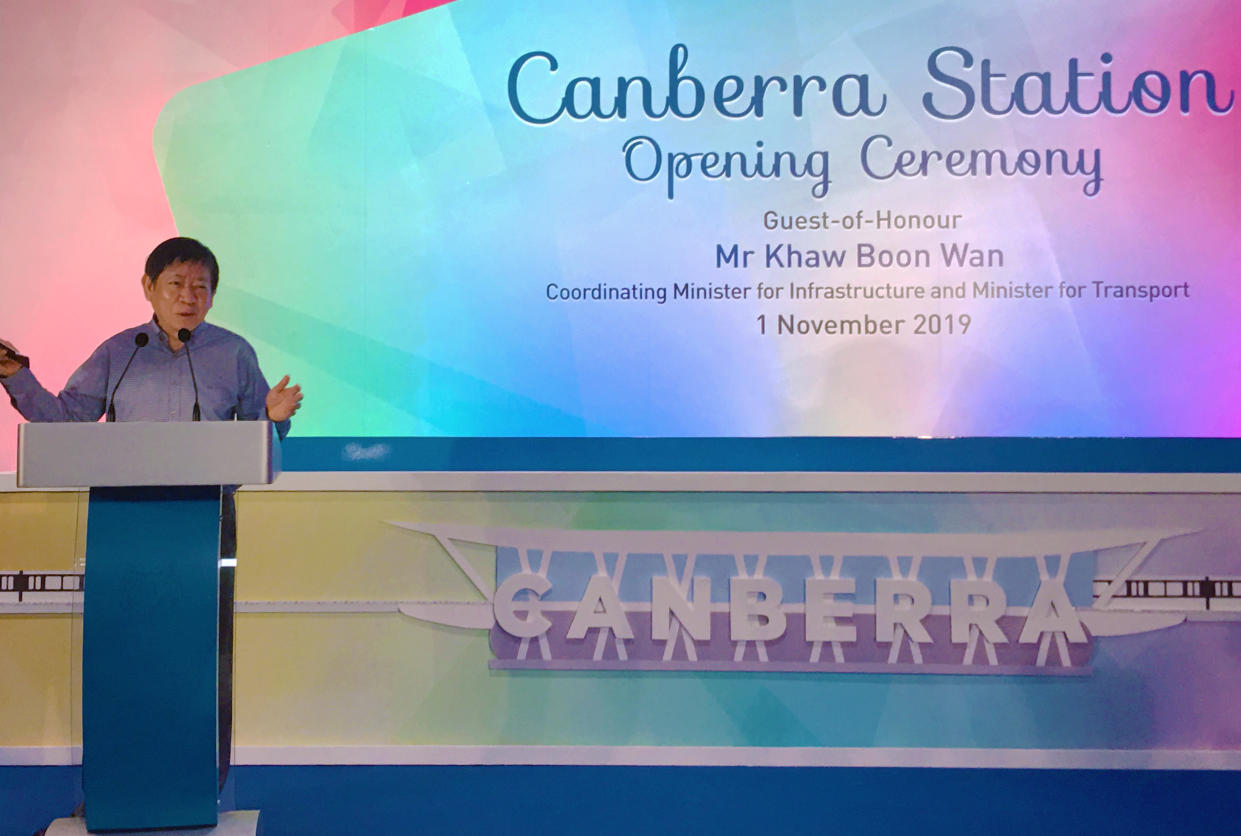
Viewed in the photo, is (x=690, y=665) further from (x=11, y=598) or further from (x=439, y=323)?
(x=11, y=598)

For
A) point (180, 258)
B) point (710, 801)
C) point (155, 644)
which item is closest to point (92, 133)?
point (180, 258)

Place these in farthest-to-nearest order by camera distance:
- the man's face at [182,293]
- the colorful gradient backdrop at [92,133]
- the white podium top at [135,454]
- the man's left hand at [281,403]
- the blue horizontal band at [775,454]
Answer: the colorful gradient backdrop at [92,133] < the blue horizontal band at [775,454] < the man's face at [182,293] < the man's left hand at [281,403] < the white podium top at [135,454]

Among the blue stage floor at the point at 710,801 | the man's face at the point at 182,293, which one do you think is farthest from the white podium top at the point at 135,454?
the blue stage floor at the point at 710,801

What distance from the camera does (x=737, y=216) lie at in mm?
2988

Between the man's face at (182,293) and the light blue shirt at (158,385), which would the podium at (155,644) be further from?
the man's face at (182,293)

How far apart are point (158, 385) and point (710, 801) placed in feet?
6.13

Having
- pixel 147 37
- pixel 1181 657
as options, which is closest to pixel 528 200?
pixel 147 37

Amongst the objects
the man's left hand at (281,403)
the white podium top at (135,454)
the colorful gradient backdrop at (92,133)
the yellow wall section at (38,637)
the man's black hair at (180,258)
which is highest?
the colorful gradient backdrop at (92,133)

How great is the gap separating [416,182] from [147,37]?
918mm

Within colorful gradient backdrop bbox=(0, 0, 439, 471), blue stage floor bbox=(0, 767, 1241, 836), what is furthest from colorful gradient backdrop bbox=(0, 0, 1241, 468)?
→ blue stage floor bbox=(0, 767, 1241, 836)

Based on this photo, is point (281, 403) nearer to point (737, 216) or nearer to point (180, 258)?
point (180, 258)

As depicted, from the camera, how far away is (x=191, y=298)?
2.73 meters

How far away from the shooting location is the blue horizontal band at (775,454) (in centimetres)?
289

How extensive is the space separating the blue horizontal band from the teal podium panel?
102cm
